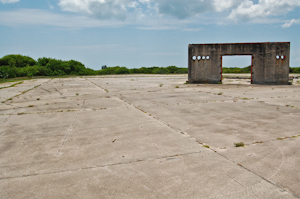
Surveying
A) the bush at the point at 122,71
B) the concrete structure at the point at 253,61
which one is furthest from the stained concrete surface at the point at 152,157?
the bush at the point at 122,71

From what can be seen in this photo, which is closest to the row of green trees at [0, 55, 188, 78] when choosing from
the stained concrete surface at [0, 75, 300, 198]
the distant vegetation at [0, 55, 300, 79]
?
the distant vegetation at [0, 55, 300, 79]

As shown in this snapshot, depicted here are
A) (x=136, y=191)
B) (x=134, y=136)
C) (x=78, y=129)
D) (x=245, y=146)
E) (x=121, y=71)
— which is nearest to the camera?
(x=136, y=191)

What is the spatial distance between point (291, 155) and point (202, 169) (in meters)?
1.50

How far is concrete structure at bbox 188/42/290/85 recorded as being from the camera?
17.9 metres

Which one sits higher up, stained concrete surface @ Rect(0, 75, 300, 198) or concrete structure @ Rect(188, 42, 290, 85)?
concrete structure @ Rect(188, 42, 290, 85)

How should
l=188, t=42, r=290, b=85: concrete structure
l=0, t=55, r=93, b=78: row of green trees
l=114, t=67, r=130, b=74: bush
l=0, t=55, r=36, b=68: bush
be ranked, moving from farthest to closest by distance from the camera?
1. l=0, t=55, r=36, b=68: bush
2. l=114, t=67, r=130, b=74: bush
3. l=0, t=55, r=93, b=78: row of green trees
4. l=188, t=42, r=290, b=85: concrete structure

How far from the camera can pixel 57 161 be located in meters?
3.77

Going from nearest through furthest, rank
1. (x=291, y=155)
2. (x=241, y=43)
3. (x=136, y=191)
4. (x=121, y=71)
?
(x=136, y=191) < (x=291, y=155) < (x=241, y=43) < (x=121, y=71)

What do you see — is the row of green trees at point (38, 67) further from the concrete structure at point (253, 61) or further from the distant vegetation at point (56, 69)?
the concrete structure at point (253, 61)

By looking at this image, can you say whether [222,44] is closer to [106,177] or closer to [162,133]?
[162,133]

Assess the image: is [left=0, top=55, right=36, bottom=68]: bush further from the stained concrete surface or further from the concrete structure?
the stained concrete surface

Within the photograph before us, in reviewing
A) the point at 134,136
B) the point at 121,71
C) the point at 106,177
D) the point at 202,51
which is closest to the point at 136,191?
the point at 106,177

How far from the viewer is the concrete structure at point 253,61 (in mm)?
17906

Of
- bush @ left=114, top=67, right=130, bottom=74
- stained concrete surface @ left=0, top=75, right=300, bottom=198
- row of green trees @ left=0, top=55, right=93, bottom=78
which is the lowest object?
stained concrete surface @ left=0, top=75, right=300, bottom=198
